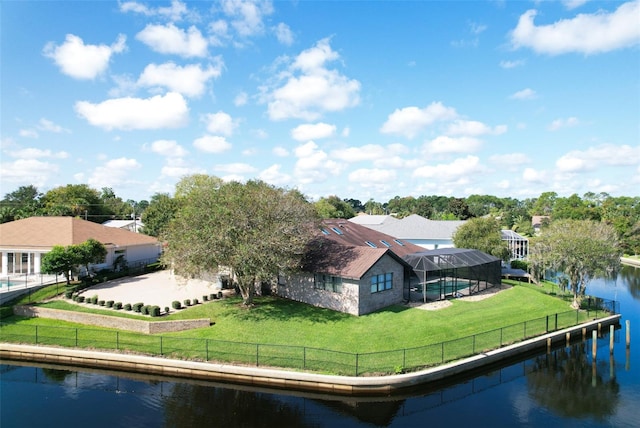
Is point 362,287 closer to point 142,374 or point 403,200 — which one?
point 142,374

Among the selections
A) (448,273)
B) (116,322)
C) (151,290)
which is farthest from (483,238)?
(116,322)

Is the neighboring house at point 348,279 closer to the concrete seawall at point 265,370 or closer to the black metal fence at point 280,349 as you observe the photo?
the black metal fence at point 280,349

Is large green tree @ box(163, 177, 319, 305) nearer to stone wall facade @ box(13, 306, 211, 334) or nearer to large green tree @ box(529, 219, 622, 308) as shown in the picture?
stone wall facade @ box(13, 306, 211, 334)

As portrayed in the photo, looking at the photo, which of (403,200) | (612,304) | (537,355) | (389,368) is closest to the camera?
(389,368)

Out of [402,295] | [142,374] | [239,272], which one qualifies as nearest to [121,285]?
[239,272]

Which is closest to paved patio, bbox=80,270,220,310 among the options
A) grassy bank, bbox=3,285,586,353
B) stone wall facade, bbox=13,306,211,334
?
grassy bank, bbox=3,285,586,353

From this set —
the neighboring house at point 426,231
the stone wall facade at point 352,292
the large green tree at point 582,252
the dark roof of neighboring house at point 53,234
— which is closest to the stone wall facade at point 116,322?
the stone wall facade at point 352,292
